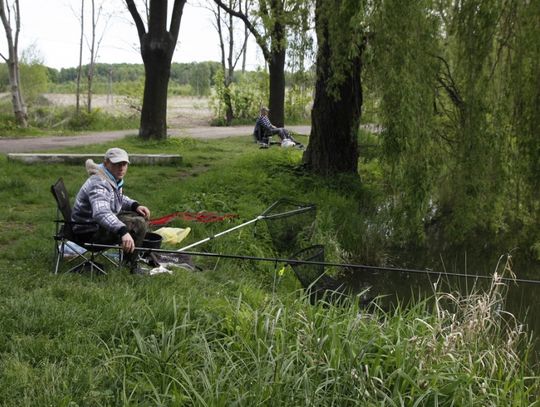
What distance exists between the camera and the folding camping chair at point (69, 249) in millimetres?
5152

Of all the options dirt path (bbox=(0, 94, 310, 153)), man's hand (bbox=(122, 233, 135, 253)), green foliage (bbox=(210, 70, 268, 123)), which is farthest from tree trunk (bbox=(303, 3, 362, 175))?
green foliage (bbox=(210, 70, 268, 123))

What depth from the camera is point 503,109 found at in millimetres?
6738

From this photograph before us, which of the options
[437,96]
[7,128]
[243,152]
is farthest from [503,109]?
[7,128]

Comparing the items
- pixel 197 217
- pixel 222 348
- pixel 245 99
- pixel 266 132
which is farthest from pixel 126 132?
pixel 222 348

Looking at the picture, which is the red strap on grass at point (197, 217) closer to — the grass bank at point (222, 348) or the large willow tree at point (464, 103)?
the grass bank at point (222, 348)

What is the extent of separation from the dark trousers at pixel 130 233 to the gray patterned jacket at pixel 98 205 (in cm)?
5

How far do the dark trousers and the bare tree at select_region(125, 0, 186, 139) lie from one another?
9.61m

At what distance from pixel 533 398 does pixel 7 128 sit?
17.8 m

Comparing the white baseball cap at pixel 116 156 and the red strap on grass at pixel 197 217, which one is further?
the red strap on grass at pixel 197 217

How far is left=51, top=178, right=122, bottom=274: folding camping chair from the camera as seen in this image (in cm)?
515

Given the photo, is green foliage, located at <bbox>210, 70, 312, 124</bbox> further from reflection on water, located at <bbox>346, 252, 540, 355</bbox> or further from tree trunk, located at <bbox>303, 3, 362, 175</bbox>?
reflection on water, located at <bbox>346, 252, 540, 355</bbox>

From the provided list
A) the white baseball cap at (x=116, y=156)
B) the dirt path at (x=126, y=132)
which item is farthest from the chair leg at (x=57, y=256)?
the dirt path at (x=126, y=132)

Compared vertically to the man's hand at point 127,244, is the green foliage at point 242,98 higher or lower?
higher

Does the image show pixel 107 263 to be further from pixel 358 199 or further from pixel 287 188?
pixel 358 199
